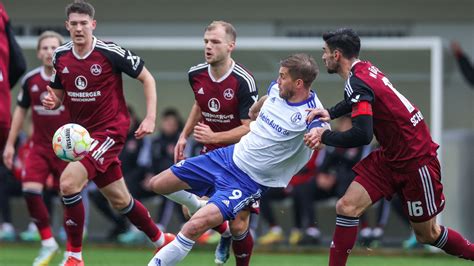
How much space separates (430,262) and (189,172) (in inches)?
180

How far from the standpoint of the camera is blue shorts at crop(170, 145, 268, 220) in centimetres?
826

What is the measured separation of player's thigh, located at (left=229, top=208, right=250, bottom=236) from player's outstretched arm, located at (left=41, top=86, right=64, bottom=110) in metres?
1.84

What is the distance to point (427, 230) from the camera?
8.66m

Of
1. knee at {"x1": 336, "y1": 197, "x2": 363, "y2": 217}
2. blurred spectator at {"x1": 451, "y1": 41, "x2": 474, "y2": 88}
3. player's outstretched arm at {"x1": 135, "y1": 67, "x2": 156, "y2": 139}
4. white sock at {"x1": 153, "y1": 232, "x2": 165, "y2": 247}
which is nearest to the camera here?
knee at {"x1": 336, "y1": 197, "x2": 363, "y2": 217}

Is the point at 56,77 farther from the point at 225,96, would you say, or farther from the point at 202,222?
the point at 202,222

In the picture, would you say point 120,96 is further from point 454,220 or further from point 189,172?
point 454,220

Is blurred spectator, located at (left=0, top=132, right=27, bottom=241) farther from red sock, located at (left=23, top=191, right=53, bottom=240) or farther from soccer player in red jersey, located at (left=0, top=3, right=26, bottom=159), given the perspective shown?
soccer player in red jersey, located at (left=0, top=3, right=26, bottom=159)

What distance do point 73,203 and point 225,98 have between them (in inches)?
62.3

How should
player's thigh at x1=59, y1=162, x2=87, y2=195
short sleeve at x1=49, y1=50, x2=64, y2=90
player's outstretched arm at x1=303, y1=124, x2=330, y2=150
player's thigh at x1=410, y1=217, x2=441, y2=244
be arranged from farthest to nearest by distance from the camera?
short sleeve at x1=49, y1=50, x2=64, y2=90, player's thigh at x1=59, y1=162, x2=87, y2=195, player's thigh at x1=410, y1=217, x2=441, y2=244, player's outstretched arm at x1=303, y1=124, x2=330, y2=150

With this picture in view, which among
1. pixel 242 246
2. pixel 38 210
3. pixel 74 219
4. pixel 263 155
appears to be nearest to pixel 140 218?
pixel 74 219

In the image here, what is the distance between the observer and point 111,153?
945 centimetres

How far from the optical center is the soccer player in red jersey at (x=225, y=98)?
9.23 meters

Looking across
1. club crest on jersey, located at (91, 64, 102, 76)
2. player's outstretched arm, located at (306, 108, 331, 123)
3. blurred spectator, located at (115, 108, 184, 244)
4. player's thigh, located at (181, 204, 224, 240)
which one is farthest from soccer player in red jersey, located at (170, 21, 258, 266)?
blurred spectator, located at (115, 108, 184, 244)

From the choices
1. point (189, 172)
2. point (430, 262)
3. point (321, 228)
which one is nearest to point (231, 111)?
point (189, 172)
